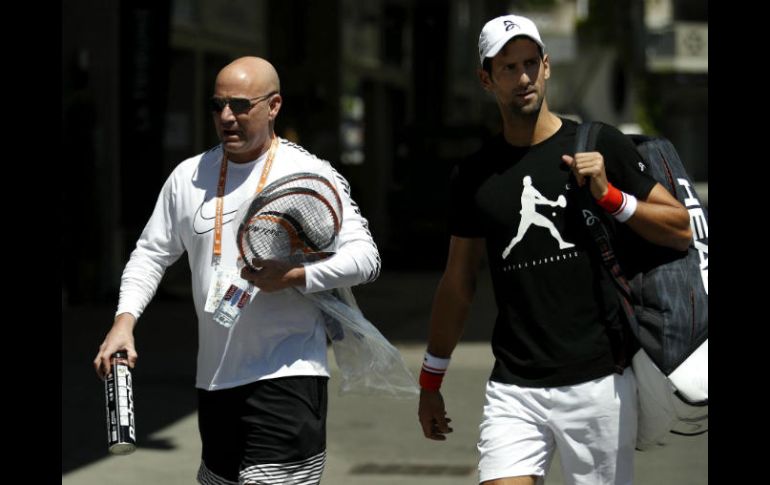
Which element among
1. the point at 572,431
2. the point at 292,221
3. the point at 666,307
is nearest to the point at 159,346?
the point at 292,221

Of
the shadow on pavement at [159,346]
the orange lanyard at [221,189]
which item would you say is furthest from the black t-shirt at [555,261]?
the shadow on pavement at [159,346]

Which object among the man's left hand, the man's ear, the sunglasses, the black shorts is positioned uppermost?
the man's ear

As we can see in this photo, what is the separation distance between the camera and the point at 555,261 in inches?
183

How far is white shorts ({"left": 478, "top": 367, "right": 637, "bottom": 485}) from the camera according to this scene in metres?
4.64

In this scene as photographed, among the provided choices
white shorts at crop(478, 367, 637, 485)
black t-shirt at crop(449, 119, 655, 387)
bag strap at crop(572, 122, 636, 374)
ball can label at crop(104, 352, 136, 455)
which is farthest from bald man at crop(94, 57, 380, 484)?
bag strap at crop(572, 122, 636, 374)

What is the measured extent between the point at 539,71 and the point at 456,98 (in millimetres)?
47869

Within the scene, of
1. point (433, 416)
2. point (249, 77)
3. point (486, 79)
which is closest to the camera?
point (486, 79)

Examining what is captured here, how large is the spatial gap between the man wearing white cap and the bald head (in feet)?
2.26

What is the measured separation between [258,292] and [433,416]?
0.71m

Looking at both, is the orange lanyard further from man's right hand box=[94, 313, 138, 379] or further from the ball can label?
the ball can label

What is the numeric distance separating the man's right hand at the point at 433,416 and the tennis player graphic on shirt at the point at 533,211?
683mm

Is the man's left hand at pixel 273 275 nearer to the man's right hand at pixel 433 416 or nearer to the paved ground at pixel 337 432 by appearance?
the man's right hand at pixel 433 416

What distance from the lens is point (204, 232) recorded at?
4.91 metres

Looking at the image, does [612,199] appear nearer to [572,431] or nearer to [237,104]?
[572,431]
